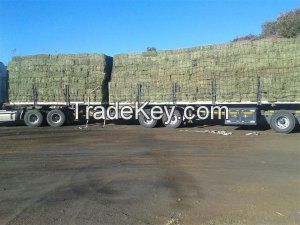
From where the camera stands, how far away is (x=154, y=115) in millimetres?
21484

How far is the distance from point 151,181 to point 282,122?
34.6ft

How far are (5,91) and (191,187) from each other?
16.9 meters

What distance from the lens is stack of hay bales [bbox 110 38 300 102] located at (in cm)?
1862

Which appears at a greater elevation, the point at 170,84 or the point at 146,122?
the point at 170,84

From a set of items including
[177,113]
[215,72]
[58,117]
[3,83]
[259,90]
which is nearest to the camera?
[259,90]

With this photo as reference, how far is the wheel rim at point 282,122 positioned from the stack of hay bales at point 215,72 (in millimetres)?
760

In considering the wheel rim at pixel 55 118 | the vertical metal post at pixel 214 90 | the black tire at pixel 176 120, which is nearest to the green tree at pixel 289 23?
the vertical metal post at pixel 214 90

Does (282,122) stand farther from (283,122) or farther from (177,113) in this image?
(177,113)

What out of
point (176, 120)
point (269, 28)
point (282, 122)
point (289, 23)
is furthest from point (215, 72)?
point (269, 28)

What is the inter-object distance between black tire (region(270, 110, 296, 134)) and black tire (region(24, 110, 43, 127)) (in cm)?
1095

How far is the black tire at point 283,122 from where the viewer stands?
1820 centimetres

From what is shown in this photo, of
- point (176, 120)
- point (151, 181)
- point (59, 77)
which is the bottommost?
point (151, 181)

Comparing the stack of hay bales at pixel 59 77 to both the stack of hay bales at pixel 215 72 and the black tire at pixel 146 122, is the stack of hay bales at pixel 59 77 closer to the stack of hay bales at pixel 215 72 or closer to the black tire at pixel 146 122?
the stack of hay bales at pixel 215 72

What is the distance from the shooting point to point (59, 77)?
22.6 meters
